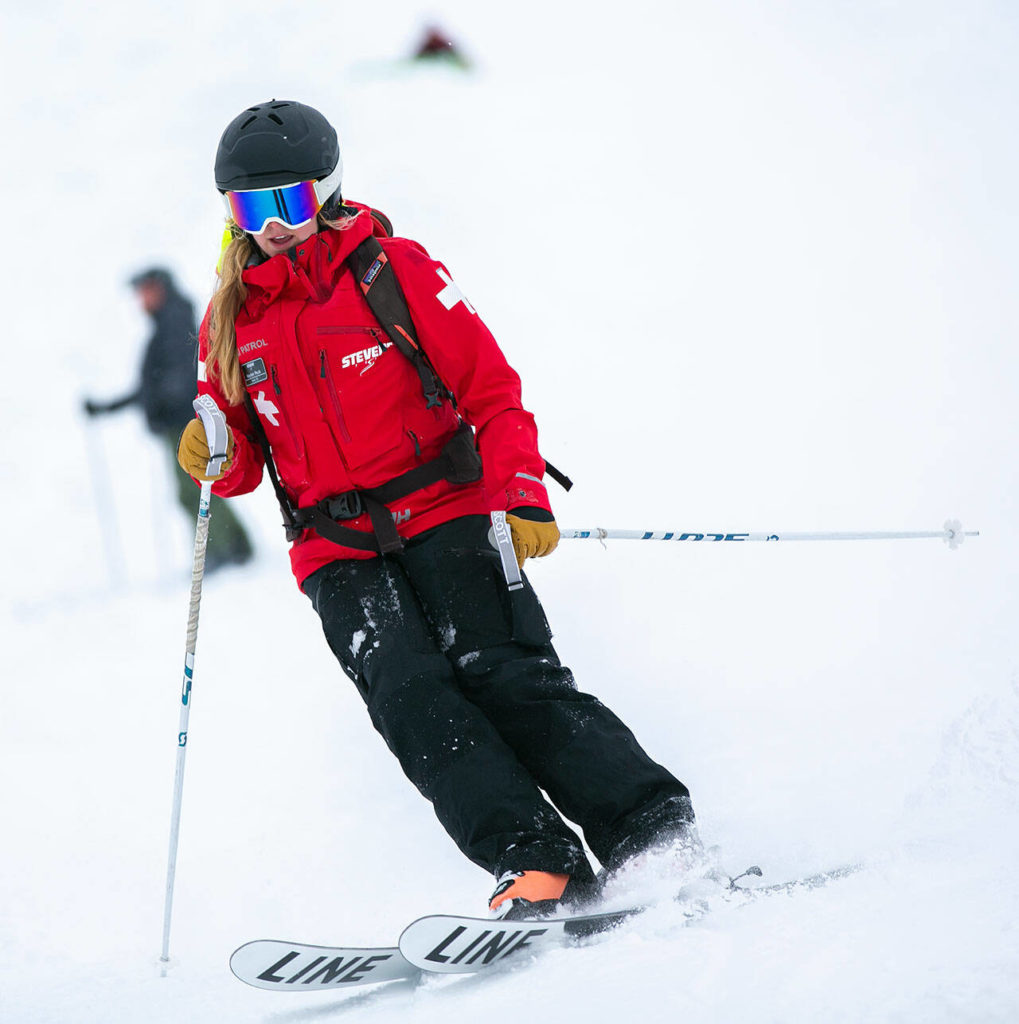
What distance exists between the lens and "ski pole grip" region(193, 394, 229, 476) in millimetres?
2975

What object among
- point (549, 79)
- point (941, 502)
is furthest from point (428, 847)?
point (549, 79)

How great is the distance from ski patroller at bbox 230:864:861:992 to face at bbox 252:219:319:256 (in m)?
1.75

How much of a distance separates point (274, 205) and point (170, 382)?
4232 mm

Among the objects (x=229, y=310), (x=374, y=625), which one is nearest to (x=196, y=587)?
(x=374, y=625)

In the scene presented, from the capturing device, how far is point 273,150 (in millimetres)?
2934

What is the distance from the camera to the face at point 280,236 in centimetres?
297

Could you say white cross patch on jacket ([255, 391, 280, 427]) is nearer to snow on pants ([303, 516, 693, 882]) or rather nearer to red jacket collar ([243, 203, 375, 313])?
red jacket collar ([243, 203, 375, 313])

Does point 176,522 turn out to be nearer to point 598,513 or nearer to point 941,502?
point 598,513

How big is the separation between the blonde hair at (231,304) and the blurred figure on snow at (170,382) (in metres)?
3.91

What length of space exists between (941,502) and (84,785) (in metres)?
4.41

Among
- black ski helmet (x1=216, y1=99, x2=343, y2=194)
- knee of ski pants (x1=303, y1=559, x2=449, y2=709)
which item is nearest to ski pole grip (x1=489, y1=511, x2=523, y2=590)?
knee of ski pants (x1=303, y1=559, x2=449, y2=709)

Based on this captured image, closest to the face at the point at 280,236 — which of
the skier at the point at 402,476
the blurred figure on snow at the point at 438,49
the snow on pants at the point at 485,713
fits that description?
the skier at the point at 402,476

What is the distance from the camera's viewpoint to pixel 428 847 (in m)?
3.83

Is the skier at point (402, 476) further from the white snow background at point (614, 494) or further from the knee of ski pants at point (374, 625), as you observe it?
the white snow background at point (614, 494)
